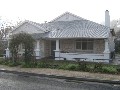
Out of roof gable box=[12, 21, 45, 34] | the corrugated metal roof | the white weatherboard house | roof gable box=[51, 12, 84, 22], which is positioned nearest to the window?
the white weatherboard house

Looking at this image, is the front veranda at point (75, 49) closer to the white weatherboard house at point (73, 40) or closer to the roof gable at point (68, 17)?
the white weatherboard house at point (73, 40)

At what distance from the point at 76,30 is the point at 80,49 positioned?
2320 millimetres

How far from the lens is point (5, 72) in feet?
56.2

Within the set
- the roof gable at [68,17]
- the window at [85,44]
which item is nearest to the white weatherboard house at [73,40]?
the window at [85,44]

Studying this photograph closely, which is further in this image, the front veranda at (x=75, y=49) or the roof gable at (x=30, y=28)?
the roof gable at (x=30, y=28)

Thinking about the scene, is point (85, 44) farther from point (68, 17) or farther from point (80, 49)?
point (68, 17)

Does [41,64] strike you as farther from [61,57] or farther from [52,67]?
[61,57]

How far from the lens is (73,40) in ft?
87.4

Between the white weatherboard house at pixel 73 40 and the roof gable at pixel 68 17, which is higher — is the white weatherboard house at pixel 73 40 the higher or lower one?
the lower one

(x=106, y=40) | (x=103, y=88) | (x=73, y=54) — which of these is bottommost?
(x=103, y=88)

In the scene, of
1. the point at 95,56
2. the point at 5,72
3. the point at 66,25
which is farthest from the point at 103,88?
the point at 66,25

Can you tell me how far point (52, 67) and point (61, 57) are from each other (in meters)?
6.33

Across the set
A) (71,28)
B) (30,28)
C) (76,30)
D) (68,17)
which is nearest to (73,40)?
(76,30)

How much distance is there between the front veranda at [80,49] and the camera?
23.8m
